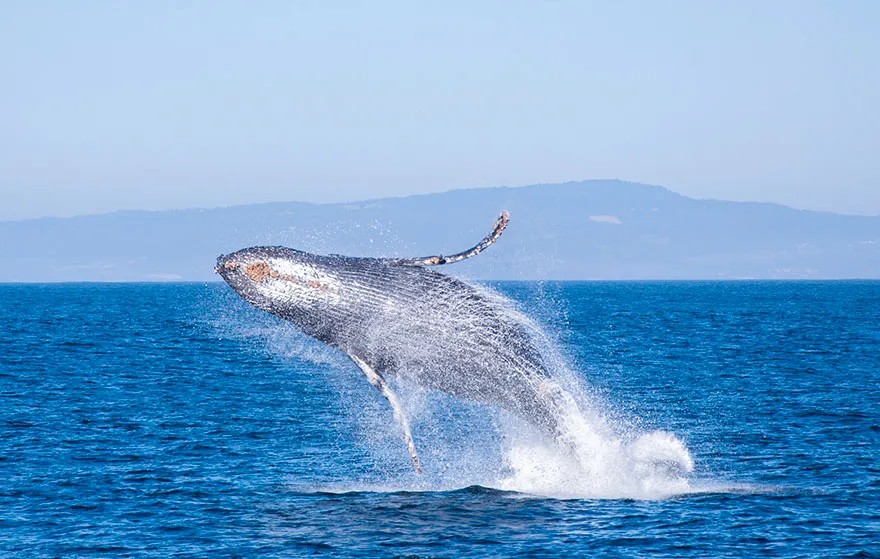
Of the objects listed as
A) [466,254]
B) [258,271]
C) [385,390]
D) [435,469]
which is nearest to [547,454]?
[385,390]

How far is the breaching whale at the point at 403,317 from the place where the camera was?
69.1 ft

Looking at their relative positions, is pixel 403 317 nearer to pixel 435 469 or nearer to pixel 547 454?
pixel 547 454

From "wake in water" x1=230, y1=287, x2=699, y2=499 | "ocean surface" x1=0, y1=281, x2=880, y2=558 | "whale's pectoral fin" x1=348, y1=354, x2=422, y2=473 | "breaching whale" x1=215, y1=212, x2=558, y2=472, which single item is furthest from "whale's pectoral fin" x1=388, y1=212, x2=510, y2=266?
"ocean surface" x1=0, y1=281, x2=880, y2=558

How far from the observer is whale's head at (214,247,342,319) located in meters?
20.8

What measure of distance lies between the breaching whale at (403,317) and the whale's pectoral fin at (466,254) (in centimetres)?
2

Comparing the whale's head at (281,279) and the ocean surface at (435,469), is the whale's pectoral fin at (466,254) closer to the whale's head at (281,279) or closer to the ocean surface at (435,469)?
the whale's head at (281,279)

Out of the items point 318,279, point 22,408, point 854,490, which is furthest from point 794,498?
point 22,408

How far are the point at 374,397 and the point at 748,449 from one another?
25354 millimetres

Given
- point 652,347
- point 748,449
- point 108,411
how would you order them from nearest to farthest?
point 748,449 < point 108,411 < point 652,347

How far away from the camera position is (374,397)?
2210 inches

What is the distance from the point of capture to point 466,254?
20.4 metres

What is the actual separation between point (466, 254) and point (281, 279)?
3308 mm

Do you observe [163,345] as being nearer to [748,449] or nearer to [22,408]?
[22,408]

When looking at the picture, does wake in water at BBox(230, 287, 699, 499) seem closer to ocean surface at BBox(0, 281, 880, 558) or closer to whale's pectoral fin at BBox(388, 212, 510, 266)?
ocean surface at BBox(0, 281, 880, 558)
